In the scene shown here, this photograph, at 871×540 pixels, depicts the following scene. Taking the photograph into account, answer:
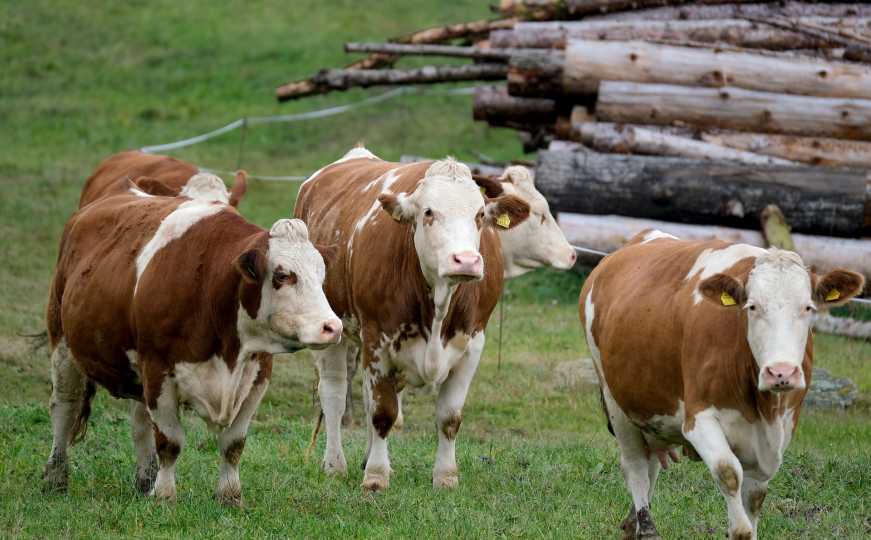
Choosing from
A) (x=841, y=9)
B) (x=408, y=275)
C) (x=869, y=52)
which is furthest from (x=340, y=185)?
(x=841, y=9)

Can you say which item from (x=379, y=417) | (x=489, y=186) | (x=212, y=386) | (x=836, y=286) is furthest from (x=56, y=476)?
(x=836, y=286)

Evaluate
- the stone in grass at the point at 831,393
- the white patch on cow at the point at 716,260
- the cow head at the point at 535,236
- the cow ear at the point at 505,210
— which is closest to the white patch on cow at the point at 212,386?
the cow ear at the point at 505,210

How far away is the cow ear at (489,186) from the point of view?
9086 millimetres

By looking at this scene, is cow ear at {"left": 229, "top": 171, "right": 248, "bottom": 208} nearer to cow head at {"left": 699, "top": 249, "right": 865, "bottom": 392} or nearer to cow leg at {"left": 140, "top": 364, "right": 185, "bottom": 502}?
cow leg at {"left": 140, "top": 364, "right": 185, "bottom": 502}

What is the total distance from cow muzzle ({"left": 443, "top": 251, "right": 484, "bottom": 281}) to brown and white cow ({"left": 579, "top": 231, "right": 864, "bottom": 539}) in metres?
0.80

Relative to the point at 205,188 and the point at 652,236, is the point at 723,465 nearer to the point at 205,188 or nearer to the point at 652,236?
the point at 652,236

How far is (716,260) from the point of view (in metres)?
6.94

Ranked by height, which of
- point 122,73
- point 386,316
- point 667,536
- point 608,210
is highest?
point 386,316

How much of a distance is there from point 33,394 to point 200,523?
15.7 ft

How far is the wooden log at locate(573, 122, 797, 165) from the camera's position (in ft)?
51.1

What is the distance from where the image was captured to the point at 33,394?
1141cm

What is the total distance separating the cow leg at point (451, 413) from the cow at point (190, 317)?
1.36 m

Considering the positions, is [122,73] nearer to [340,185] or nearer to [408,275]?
[340,185]

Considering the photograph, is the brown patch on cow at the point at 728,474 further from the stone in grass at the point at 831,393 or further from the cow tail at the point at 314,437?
the stone in grass at the point at 831,393
